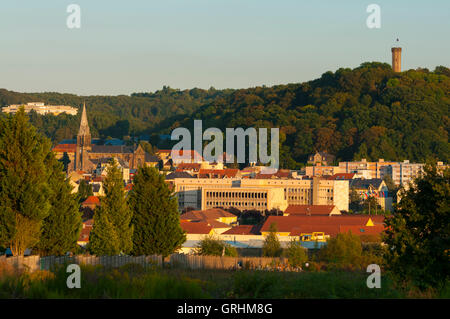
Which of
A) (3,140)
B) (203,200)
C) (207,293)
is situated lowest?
(203,200)

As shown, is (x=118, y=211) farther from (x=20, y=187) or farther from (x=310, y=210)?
(x=310, y=210)

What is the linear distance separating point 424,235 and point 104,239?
9.02 metres

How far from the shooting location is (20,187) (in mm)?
20328

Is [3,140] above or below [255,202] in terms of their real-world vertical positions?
above

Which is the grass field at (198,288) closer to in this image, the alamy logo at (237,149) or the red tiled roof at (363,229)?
the red tiled roof at (363,229)

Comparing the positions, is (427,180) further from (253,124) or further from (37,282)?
(253,124)

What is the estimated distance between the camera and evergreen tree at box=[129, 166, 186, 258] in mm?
28062

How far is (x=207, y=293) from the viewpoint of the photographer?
1321cm

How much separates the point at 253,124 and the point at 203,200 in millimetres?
54950

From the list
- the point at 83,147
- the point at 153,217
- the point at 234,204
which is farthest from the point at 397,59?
the point at 153,217

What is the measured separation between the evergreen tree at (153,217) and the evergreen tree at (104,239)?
2.92 metres

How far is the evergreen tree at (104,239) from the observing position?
24.6 m

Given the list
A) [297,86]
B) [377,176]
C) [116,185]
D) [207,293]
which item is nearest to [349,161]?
[377,176]

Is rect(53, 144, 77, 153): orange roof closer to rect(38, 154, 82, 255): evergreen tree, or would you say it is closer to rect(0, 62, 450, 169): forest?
rect(0, 62, 450, 169): forest
